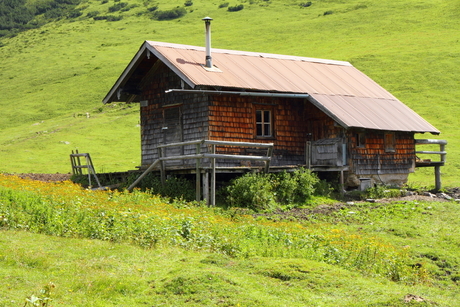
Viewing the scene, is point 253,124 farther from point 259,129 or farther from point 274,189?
point 274,189

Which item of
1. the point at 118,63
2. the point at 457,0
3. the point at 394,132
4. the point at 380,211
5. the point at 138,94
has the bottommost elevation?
the point at 380,211

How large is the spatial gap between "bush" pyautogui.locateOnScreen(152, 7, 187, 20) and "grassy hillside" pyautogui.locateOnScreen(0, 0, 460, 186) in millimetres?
1507

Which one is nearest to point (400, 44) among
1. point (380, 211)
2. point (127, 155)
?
point (127, 155)

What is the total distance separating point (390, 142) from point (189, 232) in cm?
1760

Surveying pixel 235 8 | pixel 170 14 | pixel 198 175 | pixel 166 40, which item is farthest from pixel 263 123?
pixel 170 14

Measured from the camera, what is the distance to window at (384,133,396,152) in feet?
103

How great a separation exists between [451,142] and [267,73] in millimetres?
18062

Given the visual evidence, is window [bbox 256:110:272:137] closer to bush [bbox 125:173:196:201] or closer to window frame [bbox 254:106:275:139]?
window frame [bbox 254:106:275:139]

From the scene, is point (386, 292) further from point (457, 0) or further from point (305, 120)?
point (457, 0)

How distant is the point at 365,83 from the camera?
115ft

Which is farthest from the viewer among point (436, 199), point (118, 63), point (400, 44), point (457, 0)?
point (457, 0)

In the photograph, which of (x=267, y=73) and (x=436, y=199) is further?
(x=267, y=73)

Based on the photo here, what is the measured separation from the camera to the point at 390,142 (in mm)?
31656

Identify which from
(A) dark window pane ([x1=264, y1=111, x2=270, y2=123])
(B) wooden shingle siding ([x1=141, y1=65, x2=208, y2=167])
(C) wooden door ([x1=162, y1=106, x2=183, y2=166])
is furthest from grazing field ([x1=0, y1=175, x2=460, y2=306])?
(A) dark window pane ([x1=264, y1=111, x2=270, y2=123])
